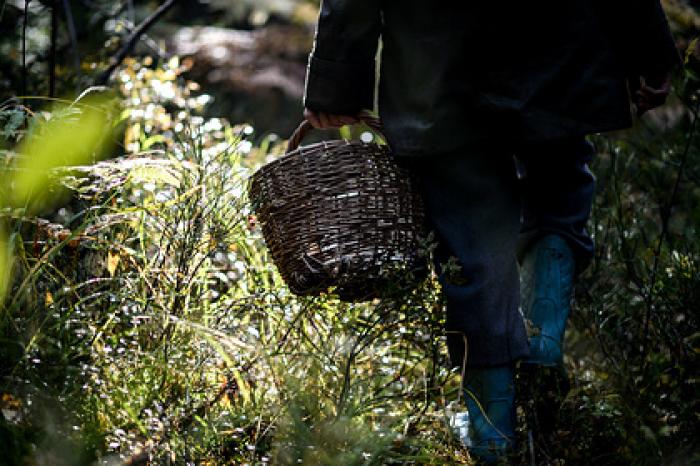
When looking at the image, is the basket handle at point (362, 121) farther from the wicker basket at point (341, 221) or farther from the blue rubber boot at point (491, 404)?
the blue rubber boot at point (491, 404)

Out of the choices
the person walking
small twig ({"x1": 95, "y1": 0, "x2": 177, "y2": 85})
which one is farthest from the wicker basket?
small twig ({"x1": 95, "y1": 0, "x2": 177, "y2": 85})

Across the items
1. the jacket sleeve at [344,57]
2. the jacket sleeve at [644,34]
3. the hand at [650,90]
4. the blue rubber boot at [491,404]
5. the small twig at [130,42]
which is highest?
the small twig at [130,42]

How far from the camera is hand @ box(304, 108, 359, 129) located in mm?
2340

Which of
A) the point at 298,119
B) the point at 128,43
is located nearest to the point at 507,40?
the point at 128,43

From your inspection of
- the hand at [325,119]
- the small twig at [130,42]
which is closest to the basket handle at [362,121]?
the hand at [325,119]

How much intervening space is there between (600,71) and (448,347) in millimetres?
784

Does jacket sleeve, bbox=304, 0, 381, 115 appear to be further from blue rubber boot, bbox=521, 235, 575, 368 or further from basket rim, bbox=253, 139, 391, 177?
blue rubber boot, bbox=521, 235, 575, 368

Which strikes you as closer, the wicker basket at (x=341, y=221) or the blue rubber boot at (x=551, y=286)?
the wicker basket at (x=341, y=221)

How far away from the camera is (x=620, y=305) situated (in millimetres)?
2723

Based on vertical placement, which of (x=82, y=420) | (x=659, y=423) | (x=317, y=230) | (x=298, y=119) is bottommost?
(x=82, y=420)

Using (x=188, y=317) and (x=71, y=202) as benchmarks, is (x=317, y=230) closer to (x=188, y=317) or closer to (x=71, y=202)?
(x=188, y=317)

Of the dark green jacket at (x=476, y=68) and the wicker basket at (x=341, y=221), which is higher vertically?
the dark green jacket at (x=476, y=68)

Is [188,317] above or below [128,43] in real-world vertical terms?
below

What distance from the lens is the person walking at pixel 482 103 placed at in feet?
7.27
